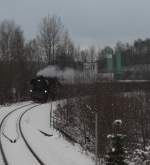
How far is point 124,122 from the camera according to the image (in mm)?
20031

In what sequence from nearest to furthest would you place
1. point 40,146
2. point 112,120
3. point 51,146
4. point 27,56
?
1. point 112,120
2. point 51,146
3. point 40,146
4. point 27,56

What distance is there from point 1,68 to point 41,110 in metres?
16.8

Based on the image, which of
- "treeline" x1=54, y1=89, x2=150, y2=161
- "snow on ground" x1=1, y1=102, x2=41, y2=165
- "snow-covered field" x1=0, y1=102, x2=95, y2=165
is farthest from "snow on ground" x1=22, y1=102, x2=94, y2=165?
"treeline" x1=54, y1=89, x2=150, y2=161

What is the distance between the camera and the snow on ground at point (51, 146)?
1688 cm

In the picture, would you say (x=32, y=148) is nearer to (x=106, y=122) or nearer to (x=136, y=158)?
(x=106, y=122)

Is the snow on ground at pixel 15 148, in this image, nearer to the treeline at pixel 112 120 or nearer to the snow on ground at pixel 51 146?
the snow on ground at pixel 51 146

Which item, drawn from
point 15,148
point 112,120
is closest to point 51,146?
point 15,148

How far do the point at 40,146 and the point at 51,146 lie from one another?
0.55 m

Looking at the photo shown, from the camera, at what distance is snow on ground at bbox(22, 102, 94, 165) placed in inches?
664

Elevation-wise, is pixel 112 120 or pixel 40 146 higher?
pixel 112 120

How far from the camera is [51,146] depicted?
2100cm

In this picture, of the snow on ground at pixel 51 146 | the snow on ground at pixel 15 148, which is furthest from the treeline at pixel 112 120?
the snow on ground at pixel 15 148

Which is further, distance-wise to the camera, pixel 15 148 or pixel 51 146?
pixel 51 146

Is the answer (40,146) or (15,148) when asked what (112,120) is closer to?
(40,146)
